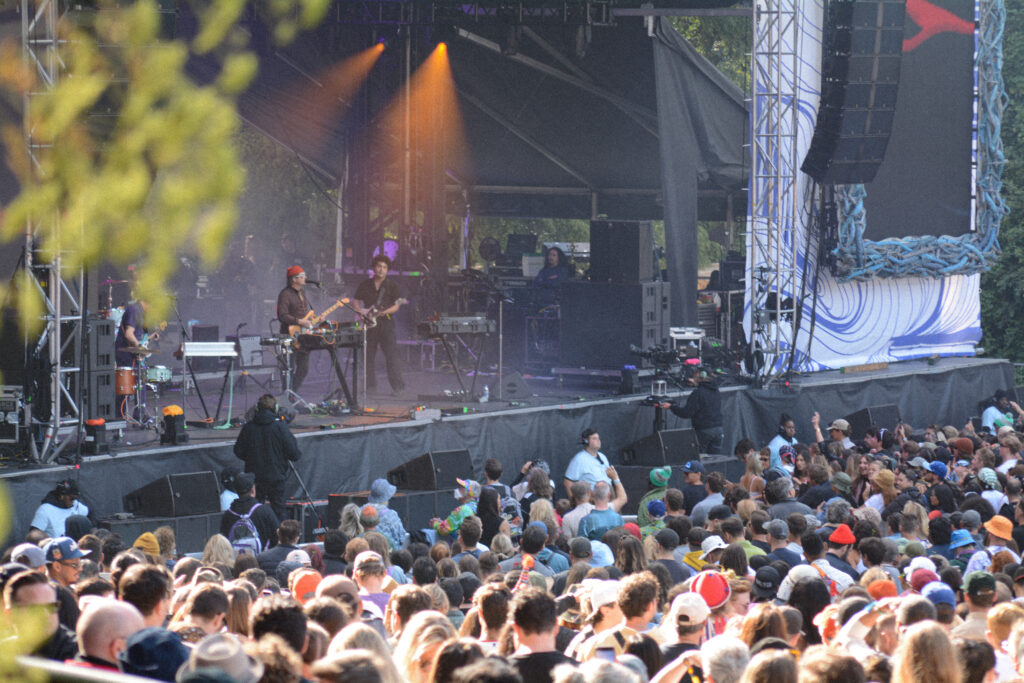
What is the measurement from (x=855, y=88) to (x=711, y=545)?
426 inches

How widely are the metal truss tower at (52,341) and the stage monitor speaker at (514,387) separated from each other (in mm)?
5815

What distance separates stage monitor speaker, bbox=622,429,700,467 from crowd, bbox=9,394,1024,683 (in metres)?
2.21

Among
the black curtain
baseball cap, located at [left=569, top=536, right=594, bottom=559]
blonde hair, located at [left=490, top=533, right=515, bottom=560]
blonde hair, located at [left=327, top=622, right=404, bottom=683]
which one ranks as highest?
the black curtain

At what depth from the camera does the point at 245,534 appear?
33.3 feet

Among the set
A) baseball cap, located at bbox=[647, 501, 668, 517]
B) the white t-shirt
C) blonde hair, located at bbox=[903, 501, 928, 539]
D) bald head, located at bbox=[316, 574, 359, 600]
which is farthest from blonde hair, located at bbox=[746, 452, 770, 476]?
bald head, located at bbox=[316, 574, 359, 600]

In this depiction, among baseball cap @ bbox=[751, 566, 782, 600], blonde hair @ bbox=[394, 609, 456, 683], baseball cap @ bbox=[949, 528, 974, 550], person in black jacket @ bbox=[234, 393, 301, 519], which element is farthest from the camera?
person in black jacket @ bbox=[234, 393, 301, 519]

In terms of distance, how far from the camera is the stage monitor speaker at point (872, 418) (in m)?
17.6

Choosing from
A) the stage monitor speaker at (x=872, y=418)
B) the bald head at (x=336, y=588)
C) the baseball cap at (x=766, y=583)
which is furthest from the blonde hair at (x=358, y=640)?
the stage monitor speaker at (x=872, y=418)

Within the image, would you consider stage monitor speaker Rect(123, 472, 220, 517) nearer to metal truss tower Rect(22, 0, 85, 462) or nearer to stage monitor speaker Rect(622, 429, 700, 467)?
metal truss tower Rect(22, 0, 85, 462)

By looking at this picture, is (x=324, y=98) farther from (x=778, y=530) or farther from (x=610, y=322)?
(x=778, y=530)

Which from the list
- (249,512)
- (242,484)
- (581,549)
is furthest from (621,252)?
(581,549)

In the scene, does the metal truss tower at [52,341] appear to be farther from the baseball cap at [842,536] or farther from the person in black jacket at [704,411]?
the person in black jacket at [704,411]

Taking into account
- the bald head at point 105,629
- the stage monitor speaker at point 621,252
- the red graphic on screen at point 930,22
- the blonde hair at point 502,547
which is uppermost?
the red graphic on screen at point 930,22

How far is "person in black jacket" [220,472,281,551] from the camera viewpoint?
10344 mm
